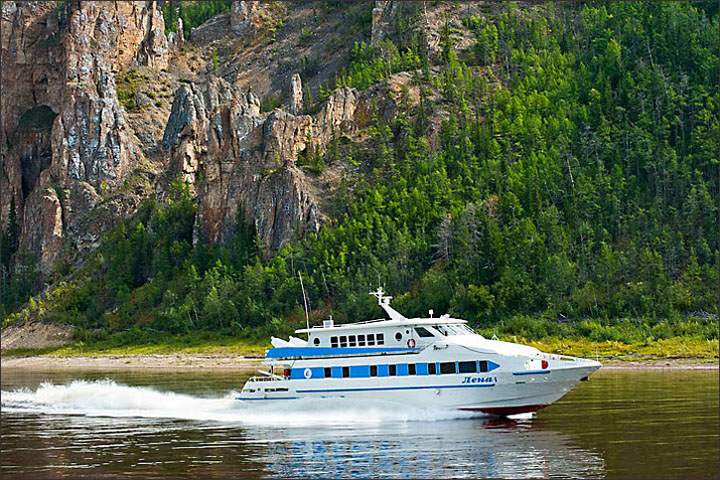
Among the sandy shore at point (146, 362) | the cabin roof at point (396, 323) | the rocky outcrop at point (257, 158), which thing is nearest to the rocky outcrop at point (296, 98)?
the rocky outcrop at point (257, 158)

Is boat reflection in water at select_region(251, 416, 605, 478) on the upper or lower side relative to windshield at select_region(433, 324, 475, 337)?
lower

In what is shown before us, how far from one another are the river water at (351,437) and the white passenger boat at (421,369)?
87cm

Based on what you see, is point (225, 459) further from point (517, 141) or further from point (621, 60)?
point (621, 60)

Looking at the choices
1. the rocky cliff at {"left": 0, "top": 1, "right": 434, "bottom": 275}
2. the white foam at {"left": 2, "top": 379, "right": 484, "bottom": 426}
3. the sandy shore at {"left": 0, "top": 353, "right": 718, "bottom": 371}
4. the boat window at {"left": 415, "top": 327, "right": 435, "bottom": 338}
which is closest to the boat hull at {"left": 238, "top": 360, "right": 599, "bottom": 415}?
the white foam at {"left": 2, "top": 379, "right": 484, "bottom": 426}

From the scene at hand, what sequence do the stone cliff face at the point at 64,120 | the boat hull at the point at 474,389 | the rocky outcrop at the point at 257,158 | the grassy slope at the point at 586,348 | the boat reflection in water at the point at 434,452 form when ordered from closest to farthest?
the boat reflection in water at the point at 434,452, the boat hull at the point at 474,389, the grassy slope at the point at 586,348, the rocky outcrop at the point at 257,158, the stone cliff face at the point at 64,120

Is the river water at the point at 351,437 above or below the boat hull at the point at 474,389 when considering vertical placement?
below

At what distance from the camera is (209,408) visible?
57.4 m

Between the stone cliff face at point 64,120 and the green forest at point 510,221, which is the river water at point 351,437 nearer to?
the green forest at point 510,221

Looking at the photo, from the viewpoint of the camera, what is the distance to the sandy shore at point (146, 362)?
96.3m

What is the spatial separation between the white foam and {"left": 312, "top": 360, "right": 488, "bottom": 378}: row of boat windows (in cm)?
150

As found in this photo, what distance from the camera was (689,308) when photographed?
98188 millimetres

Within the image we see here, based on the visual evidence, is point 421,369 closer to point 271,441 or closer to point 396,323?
point 396,323

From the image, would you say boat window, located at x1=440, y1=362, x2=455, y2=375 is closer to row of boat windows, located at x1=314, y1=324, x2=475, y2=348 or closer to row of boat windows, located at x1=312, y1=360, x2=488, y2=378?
row of boat windows, located at x1=312, y1=360, x2=488, y2=378

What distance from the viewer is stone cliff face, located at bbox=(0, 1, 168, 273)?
17200 cm
